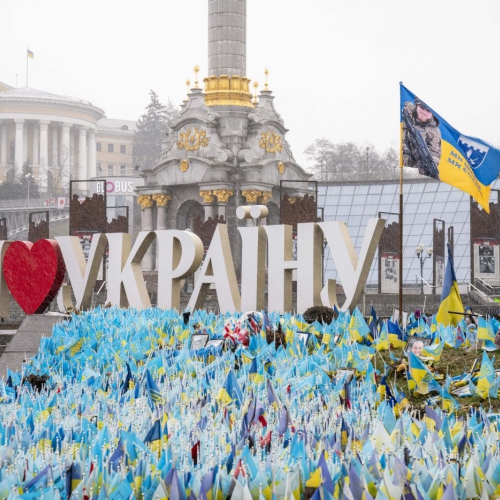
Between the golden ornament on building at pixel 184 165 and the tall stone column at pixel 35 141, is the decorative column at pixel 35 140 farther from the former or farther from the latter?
the golden ornament on building at pixel 184 165

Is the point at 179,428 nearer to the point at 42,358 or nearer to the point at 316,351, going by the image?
the point at 316,351

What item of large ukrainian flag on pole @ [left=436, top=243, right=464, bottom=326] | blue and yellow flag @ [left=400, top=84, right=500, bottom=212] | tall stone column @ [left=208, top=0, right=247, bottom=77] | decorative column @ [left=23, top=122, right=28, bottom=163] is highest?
decorative column @ [left=23, top=122, right=28, bottom=163]

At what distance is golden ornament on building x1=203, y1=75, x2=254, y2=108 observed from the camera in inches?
1679

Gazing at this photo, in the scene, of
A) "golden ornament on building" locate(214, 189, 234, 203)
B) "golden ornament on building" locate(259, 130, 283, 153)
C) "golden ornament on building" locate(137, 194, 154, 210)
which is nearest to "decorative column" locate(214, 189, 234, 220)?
"golden ornament on building" locate(214, 189, 234, 203)

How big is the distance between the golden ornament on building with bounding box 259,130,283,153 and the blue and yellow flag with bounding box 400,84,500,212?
1068 inches

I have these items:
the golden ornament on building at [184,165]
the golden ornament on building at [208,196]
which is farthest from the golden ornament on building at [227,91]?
the golden ornament on building at [208,196]

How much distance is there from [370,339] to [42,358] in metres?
3.53

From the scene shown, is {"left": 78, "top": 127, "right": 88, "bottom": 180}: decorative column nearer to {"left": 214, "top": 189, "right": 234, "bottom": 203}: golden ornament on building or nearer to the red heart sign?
{"left": 214, "top": 189, "right": 234, "bottom": 203}: golden ornament on building

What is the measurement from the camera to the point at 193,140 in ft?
136

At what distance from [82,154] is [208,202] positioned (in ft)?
228

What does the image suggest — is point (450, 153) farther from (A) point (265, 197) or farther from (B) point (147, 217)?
(B) point (147, 217)

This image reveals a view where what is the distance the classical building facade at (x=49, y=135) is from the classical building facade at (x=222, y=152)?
5676 centimetres

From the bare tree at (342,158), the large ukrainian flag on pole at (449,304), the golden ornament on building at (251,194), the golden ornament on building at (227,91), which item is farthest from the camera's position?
the bare tree at (342,158)

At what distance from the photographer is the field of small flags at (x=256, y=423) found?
15.4 feet
